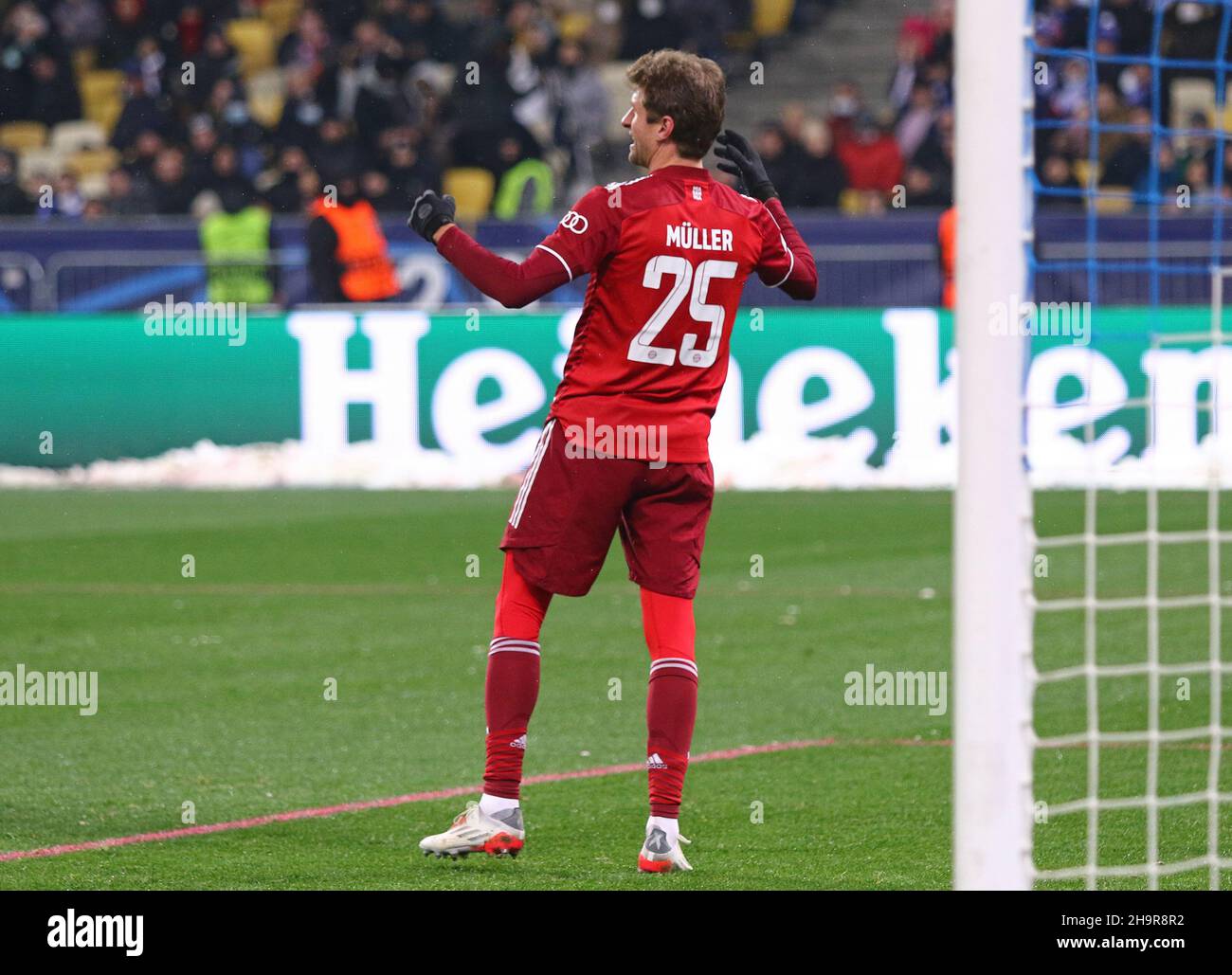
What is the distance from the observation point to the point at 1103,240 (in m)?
16.1

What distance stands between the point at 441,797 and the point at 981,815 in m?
2.75

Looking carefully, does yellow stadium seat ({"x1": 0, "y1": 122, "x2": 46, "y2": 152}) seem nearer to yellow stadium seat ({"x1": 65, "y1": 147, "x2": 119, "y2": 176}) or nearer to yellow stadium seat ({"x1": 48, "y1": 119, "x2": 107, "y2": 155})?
yellow stadium seat ({"x1": 48, "y1": 119, "x2": 107, "y2": 155})

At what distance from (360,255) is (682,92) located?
11.2 meters

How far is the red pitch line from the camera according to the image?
217 inches

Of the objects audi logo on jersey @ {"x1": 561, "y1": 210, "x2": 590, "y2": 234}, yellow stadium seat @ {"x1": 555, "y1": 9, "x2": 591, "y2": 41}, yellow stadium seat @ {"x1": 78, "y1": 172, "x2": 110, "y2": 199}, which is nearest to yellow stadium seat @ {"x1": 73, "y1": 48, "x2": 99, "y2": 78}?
yellow stadium seat @ {"x1": 78, "y1": 172, "x2": 110, "y2": 199}

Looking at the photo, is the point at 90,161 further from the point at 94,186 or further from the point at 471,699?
the point at 471,699

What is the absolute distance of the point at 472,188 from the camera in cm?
1986

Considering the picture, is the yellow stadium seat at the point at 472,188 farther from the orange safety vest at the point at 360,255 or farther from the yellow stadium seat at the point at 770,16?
the yellow stadium seat at the point at 770,16

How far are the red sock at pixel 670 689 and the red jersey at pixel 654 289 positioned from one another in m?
0.38

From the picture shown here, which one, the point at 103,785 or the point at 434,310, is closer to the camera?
the point at 103,785

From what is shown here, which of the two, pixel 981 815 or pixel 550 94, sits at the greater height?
pixel 550 94

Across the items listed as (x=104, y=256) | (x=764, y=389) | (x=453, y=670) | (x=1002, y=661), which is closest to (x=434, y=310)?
(x=764, y=389)

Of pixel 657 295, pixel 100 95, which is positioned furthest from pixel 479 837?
pixel 100 95
